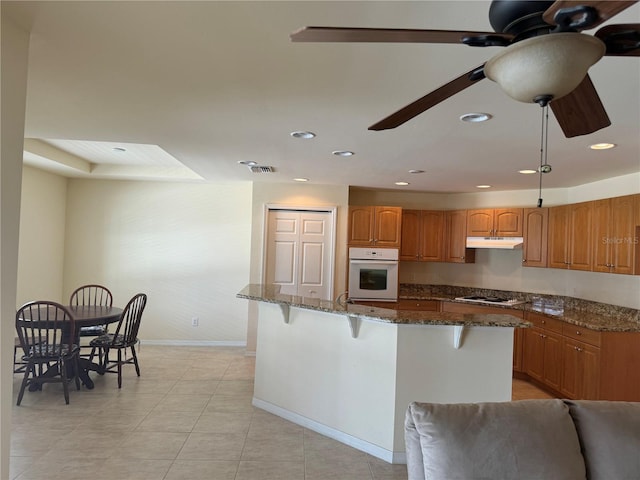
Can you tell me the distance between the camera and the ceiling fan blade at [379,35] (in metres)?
1.07

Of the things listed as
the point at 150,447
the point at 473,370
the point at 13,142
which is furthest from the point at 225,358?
the point at 13,142

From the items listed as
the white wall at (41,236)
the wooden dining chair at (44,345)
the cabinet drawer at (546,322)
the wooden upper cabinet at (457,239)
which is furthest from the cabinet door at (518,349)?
the white wall at (41,236)

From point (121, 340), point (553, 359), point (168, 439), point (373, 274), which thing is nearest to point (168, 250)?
point (121, 340)

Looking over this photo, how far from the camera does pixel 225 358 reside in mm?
5578

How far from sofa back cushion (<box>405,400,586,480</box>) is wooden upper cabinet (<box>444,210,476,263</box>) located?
4.40 m

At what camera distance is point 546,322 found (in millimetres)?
4613

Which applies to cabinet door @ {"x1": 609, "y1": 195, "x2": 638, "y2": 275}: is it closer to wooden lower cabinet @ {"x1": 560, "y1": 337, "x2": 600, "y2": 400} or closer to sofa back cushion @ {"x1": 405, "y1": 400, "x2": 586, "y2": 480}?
wooden lower cabinet @ {"x1": 560, "y1": 337, "x2": 600, "y2": 400}

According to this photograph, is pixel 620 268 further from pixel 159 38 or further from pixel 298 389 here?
pixel 159 38

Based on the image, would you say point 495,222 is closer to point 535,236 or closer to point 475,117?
point 535,236

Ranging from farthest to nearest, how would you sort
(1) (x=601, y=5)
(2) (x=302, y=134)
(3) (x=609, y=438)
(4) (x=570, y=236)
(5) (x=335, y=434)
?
1. (4) (x=570, y=236)
2. (5) (x=335, y=434)
3. (2) (x=302, y=134)
4. (3) (x=609, y=438)
5. (1) (x=601, y=5)

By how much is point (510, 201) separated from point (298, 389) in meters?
3.98

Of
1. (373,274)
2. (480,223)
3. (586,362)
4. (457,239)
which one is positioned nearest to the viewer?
(586,362)

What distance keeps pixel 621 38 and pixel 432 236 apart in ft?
16.5

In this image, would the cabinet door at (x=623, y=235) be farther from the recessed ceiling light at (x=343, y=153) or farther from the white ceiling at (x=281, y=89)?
the recessed ceiling light at (x=343, y=153)
